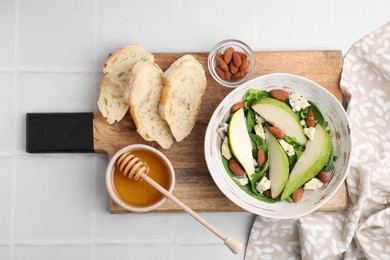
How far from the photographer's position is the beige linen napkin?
1.22 m

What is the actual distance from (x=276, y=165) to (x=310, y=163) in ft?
0.25

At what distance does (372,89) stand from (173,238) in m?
0.61

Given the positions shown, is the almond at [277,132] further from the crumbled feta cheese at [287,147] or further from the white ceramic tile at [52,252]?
the white ceramic tile at [52,252]

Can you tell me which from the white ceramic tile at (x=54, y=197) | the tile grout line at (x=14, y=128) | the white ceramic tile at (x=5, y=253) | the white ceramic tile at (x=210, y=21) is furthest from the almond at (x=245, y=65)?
the white ceramic tile at (x=5, y=253)

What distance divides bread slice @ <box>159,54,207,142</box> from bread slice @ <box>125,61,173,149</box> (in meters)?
0.03

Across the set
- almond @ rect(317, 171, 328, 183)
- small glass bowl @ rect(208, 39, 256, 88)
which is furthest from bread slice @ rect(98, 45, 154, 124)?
almond @ rect(317, 171, 328, 183)

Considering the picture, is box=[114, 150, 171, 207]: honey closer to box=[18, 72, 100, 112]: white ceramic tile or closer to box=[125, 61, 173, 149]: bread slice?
box=[125, 61, 173, 149]: bread slice

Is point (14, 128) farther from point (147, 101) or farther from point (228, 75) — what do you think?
point (228, 75)

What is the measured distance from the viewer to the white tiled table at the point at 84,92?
4.12ft

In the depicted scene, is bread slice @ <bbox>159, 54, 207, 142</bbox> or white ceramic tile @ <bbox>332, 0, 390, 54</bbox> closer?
bread slice @ <bbox>159, 54, 207, 142</bbox>

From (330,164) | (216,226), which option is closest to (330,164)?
(330,164)

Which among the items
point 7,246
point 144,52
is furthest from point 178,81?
point 7,246

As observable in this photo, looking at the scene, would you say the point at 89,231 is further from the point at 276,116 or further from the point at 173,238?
the point at 276,116

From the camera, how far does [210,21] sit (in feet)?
4.17
